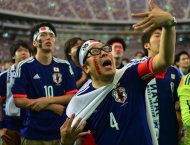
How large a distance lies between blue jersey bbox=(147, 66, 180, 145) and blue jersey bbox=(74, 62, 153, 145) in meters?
0.91

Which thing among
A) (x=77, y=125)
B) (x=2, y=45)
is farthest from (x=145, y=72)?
(x=2, y=45)

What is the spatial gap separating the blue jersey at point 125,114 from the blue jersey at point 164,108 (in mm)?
910

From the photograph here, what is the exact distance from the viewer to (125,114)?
2783 mm

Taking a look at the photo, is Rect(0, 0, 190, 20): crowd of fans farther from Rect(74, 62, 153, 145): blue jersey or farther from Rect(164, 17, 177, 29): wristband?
Rect(164, 17, 177, 29): wristband

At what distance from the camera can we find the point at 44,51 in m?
4.52

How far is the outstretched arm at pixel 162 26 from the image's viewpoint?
2305 mm

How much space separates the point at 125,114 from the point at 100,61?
52cm

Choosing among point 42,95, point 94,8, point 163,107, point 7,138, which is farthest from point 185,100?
point 94,8

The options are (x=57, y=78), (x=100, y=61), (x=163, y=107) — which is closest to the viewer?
(x=100, y=61)

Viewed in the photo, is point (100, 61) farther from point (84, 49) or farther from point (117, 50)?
point (117, 50)

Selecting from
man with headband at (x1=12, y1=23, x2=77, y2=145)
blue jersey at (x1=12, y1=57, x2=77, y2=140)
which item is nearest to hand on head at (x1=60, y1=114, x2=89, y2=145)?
man with headband at (x1=12, y1=23, x2=77, y2=145)

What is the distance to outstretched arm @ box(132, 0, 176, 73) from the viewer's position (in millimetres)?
2305

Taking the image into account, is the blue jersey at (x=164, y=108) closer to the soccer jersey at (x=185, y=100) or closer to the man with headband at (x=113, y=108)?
the soccer jersey at (x=185, y=100)

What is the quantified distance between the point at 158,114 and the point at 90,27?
43.3 meters
